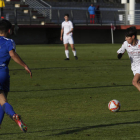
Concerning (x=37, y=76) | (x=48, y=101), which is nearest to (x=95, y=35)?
(x=37, y=76)

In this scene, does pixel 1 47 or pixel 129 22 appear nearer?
pixel 1 47

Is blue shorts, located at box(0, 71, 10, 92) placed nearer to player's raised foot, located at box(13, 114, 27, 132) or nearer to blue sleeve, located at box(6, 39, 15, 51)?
blue sleeve, located at box(6, 39, 15, 51)

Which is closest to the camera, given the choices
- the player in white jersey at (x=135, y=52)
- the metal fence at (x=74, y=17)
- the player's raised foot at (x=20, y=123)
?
the player's raised foot at (x=20, y=123)

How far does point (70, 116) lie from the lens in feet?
24.9

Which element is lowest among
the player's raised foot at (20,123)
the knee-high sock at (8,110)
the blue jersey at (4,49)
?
the player's raised foot at (20,123)

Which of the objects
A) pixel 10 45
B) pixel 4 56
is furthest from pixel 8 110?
pixel 10 45

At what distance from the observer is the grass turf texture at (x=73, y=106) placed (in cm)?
629

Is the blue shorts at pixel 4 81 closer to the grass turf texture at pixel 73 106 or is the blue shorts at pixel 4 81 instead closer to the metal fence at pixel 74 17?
the grass turf texture at pixel 73 106

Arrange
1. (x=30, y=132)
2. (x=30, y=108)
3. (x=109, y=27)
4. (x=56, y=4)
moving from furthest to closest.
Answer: (x=56, y=4), (x=109, y=27), (x=30, y=108), (x=30, y=132)

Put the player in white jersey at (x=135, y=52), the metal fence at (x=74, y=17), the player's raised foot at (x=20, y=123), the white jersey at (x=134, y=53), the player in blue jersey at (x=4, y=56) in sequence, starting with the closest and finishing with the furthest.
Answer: the player's raised foot at (x=20, y=123), the player in blue jersey at (x=4, y=56), the player in white jersey at (x=135, y=52), the white jersey at (x=134, y=53), the metal fence at (x=74, y=17)

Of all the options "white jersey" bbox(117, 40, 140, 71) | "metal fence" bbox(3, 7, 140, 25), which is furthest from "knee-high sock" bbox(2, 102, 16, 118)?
"metal fence" bbox(3, 7, 140, 25)

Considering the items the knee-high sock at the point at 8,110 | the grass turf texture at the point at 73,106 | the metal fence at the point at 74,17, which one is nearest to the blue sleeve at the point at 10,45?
the knee-high sock at the point at 8,110

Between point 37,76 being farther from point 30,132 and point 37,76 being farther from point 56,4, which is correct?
point 56,4

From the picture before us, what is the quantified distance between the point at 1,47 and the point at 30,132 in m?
1.44
